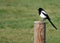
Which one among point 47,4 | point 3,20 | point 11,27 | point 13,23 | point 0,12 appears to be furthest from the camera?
point 47,4

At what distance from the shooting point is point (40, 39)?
16.5ft

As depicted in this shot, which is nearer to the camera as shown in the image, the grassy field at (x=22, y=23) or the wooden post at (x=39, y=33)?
the wooden post at (x=39, y=33)

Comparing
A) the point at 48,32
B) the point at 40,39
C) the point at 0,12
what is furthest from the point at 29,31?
the point at 40,39

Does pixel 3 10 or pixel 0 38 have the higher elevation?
pixel 3 10

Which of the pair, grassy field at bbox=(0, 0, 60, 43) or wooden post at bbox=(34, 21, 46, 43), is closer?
wooden post at bbox=(34, 21, 46, 43)

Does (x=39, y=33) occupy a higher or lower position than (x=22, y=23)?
lower

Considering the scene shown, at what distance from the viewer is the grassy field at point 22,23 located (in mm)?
10873

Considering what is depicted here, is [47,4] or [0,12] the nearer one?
[0,12]

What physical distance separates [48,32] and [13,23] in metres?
2.74

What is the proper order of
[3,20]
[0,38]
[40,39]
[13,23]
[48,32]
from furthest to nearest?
[3,20]
[13,23]
[48,32]
[0,38]
[40,39]

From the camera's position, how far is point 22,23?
45.5 feet

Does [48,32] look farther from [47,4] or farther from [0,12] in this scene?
[47,4]

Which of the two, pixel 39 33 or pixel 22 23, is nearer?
pixel 39 33

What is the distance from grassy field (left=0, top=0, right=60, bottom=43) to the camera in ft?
35.7
